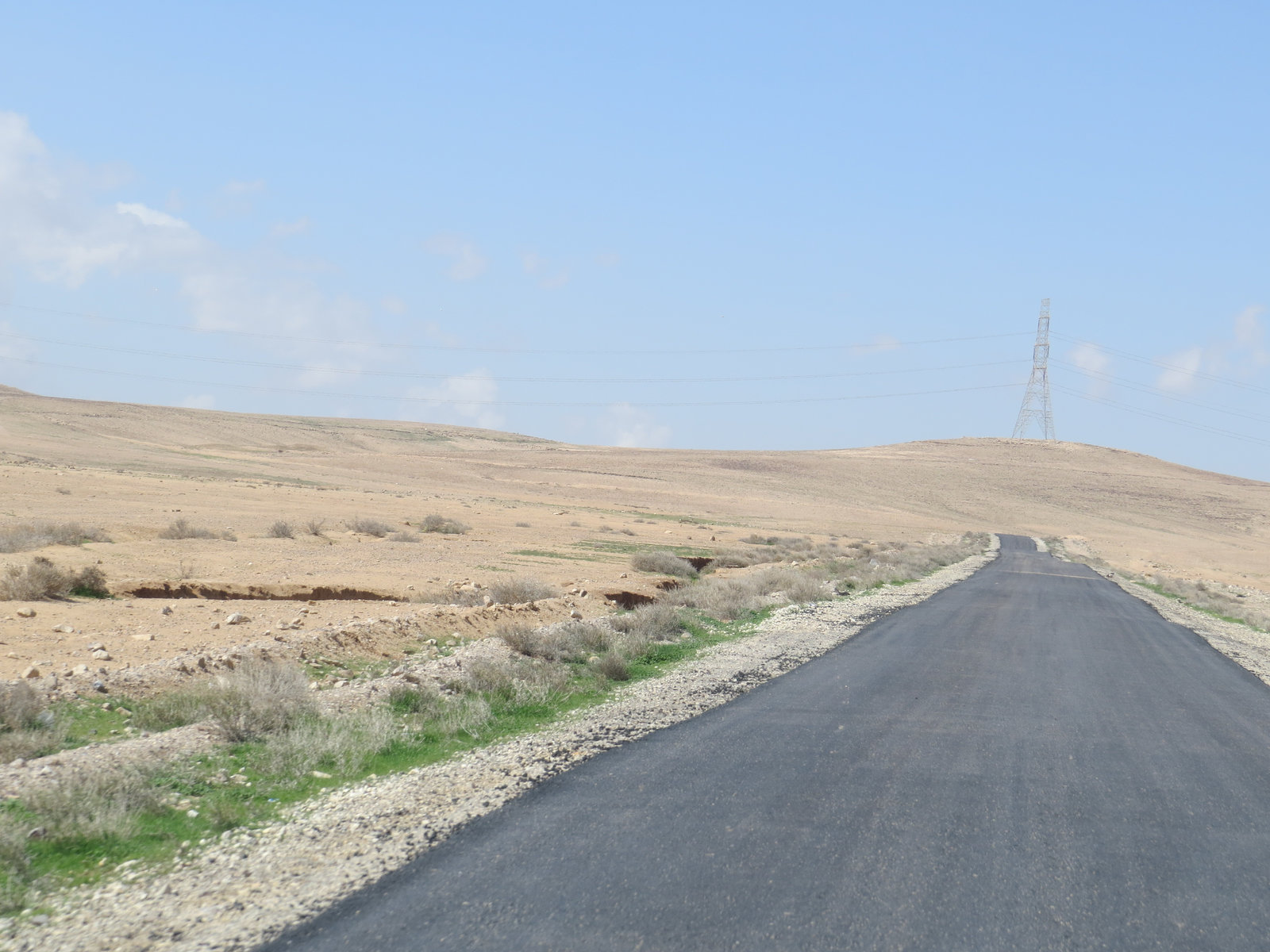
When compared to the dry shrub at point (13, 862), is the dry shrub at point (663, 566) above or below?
below

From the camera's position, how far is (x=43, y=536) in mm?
22844

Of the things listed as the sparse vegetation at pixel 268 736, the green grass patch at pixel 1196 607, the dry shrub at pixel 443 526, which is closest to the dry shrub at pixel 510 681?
the sparse vegetation at pixel 268 736

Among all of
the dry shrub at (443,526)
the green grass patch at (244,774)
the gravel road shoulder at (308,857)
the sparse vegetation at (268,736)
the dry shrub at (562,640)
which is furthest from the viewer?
the dry shrub at (443,526)

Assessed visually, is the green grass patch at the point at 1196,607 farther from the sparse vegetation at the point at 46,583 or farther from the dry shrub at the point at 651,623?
the sparse vegetation at the point at 46,583

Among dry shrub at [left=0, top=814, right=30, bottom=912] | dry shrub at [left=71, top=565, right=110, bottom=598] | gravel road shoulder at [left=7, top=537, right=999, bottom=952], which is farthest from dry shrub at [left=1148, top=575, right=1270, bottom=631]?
dry shrub at [left=0, top=814, right=30, bottom=912]

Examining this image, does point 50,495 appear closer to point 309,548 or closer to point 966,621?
point 309,548

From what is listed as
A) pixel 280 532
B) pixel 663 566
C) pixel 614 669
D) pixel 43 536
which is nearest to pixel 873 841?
pixel 614 669

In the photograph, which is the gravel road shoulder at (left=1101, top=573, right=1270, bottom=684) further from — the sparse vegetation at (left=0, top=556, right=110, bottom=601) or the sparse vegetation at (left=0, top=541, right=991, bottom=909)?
the sparse vegetation at (left=0, top=556, right=110, bottom=601)

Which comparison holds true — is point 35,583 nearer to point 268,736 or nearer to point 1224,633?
point 268,736

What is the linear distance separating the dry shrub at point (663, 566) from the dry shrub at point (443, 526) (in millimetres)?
10952

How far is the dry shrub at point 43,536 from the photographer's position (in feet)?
70.5

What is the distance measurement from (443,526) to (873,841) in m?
35.1

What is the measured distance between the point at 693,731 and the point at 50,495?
36.5 m

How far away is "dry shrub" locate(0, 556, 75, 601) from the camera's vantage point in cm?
1555
